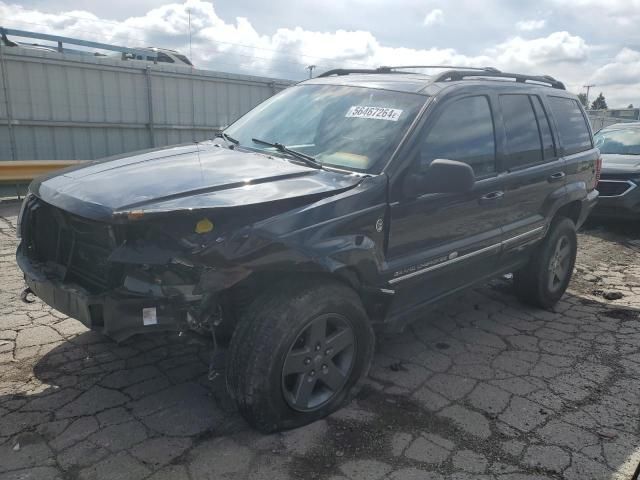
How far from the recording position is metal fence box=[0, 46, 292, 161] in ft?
30.8

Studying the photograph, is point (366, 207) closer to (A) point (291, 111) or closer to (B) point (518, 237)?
(A) point (291, 111)

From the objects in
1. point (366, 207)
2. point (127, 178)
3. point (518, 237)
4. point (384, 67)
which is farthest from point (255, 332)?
point (384, 67)

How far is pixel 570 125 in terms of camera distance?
16.2 ft

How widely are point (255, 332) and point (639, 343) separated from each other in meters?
3.35

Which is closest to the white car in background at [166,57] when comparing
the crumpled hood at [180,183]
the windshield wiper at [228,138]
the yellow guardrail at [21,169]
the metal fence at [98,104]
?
the metal fence at [98,104]

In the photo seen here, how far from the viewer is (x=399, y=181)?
3090mm

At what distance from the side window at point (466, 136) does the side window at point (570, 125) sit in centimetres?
125

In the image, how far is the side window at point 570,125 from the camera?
476 centimetres

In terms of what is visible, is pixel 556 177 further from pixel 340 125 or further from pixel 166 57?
pixel 166 57

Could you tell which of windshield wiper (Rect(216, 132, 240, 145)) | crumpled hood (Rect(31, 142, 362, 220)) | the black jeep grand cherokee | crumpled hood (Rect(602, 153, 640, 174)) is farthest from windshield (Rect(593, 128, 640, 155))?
crumpled hood (Rect(31, 142, 362, 220))

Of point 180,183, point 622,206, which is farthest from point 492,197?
point 622,206

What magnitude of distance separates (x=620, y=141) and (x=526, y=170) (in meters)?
6.45

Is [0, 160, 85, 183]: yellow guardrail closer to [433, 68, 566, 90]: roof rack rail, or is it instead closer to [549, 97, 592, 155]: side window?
[433, 68, 566, 90]: roof rack rail

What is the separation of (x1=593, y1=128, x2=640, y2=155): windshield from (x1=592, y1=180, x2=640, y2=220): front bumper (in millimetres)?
1329
